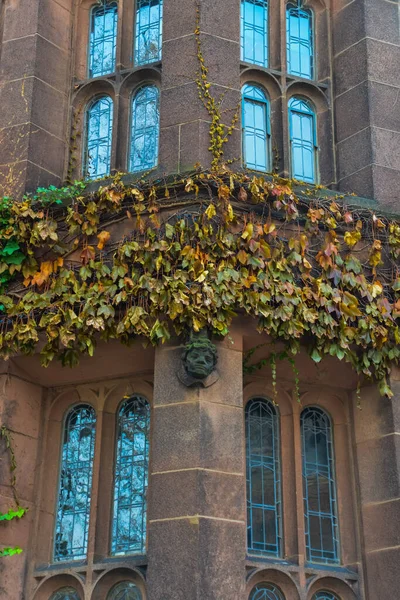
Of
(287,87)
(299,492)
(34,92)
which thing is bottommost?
(299,492)

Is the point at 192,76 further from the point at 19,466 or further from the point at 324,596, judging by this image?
the point at 324,596

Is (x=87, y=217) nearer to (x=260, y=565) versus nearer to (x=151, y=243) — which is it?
(x=151, y=243)

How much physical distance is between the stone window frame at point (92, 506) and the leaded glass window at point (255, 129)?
8.97 feet

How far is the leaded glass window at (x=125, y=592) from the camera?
9.80 metres

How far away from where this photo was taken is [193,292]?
956 cm

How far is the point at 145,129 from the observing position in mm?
11523

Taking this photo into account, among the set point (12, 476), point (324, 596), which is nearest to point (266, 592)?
point (324, 596)

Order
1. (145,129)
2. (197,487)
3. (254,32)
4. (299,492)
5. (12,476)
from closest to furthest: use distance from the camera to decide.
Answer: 1. (197,487)
2. (12,476)
3. (299,492)
4. (145,129)
5. (254,32)

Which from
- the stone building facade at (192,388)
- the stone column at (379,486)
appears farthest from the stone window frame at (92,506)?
the stone column at (379,486)

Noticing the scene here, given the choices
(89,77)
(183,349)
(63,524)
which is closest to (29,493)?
(63,524)

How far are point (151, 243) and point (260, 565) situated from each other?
323cm

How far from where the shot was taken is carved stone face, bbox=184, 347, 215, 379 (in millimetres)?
9344

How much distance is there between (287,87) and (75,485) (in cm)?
504

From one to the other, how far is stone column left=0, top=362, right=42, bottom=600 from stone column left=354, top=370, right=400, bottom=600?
333 cm
